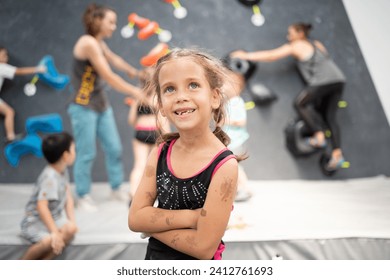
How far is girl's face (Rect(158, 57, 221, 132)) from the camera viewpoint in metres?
1.06

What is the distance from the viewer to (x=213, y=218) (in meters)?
1.02

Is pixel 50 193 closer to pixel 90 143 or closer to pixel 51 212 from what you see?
pixel 51 212

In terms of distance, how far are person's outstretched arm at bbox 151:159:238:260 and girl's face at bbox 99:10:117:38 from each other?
1.55 metres

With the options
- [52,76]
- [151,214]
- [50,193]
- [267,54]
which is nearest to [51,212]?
[50,193]

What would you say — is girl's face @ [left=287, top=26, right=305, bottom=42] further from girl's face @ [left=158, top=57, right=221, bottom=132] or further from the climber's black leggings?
girl's face @ [left=158, top=57, right=221, bottom=132]

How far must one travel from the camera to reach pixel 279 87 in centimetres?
257

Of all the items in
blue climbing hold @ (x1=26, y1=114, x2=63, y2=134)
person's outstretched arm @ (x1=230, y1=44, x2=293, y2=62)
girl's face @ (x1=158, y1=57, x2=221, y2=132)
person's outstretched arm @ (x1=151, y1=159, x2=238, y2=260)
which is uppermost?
person's outstretched arm @ (x1=230, y1=44, x2=293, y2=62)

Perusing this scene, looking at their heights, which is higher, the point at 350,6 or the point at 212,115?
the point at 350,6

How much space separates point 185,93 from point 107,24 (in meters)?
1.45

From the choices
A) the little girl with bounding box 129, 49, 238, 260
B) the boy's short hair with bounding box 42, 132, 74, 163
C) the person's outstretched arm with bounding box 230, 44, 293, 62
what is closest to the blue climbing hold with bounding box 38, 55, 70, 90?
the boy's short hair with bounding box 42, 132, 74, 163

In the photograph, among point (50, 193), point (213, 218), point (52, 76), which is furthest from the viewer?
point (52, 76)

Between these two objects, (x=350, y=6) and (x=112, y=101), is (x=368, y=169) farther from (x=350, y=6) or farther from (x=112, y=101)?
(x=112, y=101)
